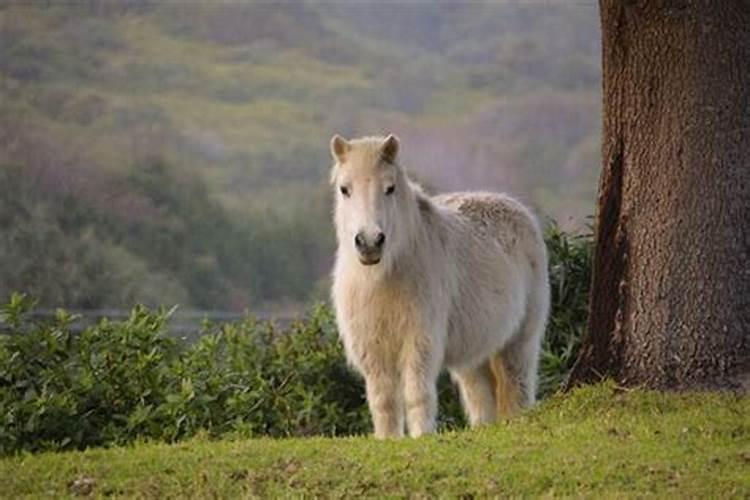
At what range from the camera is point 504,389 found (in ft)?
38.1

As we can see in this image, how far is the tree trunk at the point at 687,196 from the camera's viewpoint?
937cm

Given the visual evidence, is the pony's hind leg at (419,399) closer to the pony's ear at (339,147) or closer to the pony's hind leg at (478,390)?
the pony's ear at (339,147)

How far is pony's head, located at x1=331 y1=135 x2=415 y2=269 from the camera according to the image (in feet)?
31.2

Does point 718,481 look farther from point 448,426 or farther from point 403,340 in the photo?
point 448,426

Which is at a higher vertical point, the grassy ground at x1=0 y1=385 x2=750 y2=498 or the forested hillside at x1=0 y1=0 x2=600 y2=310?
the grassy ground at x1=0 y1=385 x2=750 y2=498

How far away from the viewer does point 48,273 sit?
2703cm

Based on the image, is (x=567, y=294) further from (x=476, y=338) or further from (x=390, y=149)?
(x=390, y=149)

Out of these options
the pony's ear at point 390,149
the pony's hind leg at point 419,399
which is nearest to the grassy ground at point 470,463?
the pony's hind leg at point 419,399

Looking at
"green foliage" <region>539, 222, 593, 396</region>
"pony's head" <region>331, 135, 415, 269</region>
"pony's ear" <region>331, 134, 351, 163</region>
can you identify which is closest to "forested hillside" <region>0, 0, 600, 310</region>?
"green foliage" <region>539, 222, 593, 396</region>

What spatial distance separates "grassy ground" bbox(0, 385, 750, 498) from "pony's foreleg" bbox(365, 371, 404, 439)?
35.0 inches

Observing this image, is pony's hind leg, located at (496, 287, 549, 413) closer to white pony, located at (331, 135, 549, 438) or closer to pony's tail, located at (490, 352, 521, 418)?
pony's tail, located at (490, 352, 521, 418)

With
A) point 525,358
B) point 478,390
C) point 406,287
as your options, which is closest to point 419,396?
point 406,287

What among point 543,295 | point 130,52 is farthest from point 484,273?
point 130,52

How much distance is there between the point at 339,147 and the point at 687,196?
218 centimetres
